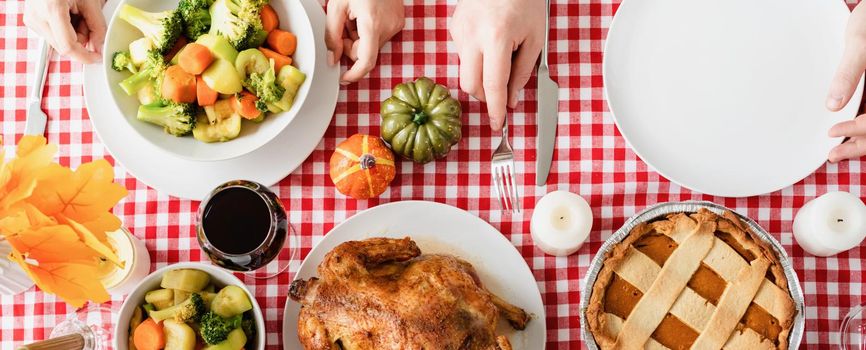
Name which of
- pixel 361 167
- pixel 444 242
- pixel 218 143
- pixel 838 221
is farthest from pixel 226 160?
pixel 838 221

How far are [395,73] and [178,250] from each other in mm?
686

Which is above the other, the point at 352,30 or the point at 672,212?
the point at 352,30

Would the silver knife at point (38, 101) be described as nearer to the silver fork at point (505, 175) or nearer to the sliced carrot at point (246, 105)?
the sliced carrot at point (246, 105)

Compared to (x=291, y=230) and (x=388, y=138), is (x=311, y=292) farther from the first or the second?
(x=388, y=138)

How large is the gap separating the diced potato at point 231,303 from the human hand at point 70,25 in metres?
0.63

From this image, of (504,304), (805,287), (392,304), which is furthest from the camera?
(805,287)

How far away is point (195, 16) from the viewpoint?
164cm

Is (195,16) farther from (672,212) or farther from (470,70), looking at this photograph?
(672,212)

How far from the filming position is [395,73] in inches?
71.7

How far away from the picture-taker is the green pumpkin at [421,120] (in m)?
1.69

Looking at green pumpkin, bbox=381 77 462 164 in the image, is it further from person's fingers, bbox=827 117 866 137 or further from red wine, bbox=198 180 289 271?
person's fingers, bbox=827 117 866 137

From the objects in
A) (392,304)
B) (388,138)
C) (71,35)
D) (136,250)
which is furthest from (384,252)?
(71,35)

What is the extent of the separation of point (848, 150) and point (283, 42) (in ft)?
4.28

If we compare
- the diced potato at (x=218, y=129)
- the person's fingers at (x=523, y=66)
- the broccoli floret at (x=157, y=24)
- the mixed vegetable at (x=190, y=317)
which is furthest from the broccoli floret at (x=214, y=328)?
the person's fingers at (x=523, y=66)
